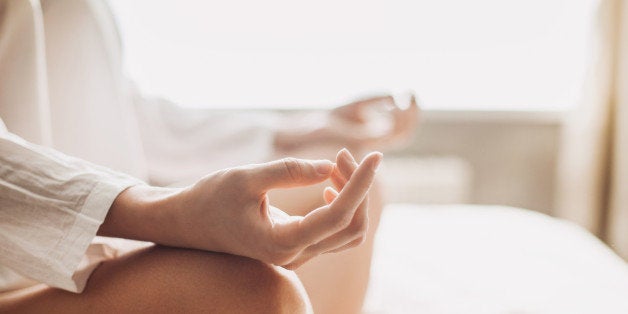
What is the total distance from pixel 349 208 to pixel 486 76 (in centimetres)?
174

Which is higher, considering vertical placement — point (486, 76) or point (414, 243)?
point (486, 76)

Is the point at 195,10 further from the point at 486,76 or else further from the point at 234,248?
the point at 234,248

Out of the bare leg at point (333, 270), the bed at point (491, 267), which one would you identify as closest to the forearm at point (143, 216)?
the bare leg at point (333, 270)

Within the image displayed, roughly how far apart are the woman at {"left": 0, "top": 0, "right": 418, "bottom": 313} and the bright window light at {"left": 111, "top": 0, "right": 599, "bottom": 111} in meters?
1.12

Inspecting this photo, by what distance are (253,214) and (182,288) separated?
0.08m

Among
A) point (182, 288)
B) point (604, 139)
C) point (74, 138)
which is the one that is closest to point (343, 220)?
point (182, 288)

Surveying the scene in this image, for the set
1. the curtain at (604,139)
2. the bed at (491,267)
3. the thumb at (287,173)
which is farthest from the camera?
the curtain at (604,139)

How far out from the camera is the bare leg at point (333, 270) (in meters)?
0.67

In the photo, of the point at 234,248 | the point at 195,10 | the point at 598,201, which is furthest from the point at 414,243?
the point at 195,10

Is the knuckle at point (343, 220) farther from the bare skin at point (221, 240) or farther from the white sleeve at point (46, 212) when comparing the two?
the white sleeve at point (46, 212)

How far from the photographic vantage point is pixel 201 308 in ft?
1.35

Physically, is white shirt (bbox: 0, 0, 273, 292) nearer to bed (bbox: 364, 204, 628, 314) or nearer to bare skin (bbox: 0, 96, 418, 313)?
bare skin (bbox: 0, 96, 418, 313)

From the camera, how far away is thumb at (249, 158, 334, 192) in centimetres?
39

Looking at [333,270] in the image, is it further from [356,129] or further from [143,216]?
[356,129]
